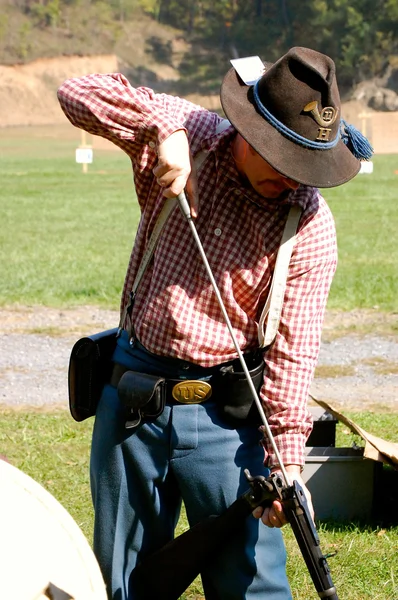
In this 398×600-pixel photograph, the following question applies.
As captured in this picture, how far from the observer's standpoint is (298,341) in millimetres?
2840

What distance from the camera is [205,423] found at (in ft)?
9.39

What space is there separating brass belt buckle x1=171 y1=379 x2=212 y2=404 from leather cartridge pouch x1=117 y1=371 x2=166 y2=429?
0.14 feet

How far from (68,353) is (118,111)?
5.17 m

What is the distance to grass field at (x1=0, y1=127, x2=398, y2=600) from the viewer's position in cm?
439

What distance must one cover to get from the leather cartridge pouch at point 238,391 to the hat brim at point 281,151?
0.58 m

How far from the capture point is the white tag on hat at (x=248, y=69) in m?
2.82

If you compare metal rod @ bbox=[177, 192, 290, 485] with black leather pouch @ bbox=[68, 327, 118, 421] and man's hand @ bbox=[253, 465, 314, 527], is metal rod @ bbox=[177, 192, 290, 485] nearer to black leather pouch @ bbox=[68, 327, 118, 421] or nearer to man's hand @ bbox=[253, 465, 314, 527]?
man's hand @ bbox=[253, 465, 314, 527]

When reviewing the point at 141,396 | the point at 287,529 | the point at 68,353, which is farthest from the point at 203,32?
the point at 141,396

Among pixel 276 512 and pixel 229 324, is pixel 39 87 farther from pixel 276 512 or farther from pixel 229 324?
pixel 276 512

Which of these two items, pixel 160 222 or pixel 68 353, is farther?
pixel 68 353

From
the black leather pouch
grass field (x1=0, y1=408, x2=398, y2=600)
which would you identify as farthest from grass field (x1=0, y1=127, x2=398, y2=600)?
the black leather pouch

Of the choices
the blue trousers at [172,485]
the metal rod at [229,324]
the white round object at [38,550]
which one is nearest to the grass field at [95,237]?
the blue trousers at [172,485]

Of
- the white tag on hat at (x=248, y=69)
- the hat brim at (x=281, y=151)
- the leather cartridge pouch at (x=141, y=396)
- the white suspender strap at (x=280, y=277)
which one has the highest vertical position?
the white tag on hat at (x=248, y=69)

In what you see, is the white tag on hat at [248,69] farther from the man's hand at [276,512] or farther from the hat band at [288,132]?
the man's hand at [276,512]
